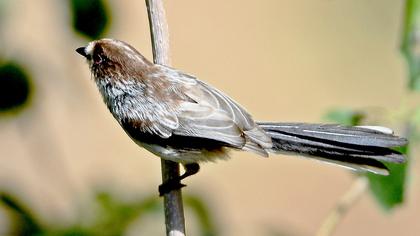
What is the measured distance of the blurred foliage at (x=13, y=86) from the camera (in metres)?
2.83

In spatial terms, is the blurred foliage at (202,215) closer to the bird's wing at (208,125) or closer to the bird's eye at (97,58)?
the bird's wing at (208,125)

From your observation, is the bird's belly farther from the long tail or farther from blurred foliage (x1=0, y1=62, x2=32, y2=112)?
blurred foliage (x1=0, y1=62, x2=32, y2=112)

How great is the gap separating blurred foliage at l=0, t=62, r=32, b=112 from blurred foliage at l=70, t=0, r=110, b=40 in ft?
0.76

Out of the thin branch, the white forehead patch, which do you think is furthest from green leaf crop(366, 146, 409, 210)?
the white forehead patch

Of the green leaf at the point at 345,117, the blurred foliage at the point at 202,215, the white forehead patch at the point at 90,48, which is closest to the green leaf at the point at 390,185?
the green leaf at the point at 345,117

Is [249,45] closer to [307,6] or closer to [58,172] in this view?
[307,6]

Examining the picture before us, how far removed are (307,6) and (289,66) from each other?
871 millimetres

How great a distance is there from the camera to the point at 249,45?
793 centimetres

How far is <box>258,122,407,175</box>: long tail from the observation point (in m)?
2.56

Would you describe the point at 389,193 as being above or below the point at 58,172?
below

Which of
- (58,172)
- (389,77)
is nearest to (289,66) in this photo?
(389,77)

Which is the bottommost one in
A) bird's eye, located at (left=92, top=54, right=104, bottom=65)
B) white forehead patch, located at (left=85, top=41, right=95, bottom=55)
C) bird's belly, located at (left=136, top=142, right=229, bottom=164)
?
bird's belly, located at (left=136, top=142, right=229, bottom=164)

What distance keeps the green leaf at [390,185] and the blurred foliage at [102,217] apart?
22.6 inches

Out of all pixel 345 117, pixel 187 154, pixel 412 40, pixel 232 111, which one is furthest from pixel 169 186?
pixel 412 40
